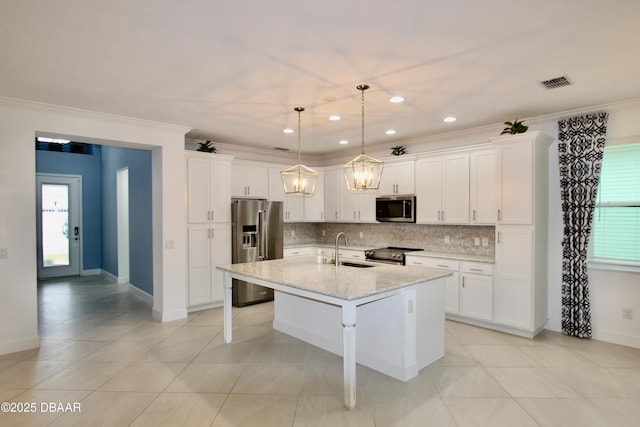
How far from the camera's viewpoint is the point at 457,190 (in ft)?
16.6

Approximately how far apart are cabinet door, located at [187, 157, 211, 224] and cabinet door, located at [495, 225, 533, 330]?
4167 millimetres

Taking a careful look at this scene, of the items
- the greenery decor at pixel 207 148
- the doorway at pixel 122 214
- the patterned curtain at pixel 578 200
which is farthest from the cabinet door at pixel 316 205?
the patterned curtain at pixel 578 200

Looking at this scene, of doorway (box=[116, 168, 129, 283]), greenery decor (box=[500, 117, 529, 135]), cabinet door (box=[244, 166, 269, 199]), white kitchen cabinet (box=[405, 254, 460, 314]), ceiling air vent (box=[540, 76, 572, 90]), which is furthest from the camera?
doorway (box=[116, 168, 129, 283])

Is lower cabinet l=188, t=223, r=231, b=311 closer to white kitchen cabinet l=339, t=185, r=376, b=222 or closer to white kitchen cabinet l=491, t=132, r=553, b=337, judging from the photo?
white kitchen cabinet l=339, t=185, r=376, b=222

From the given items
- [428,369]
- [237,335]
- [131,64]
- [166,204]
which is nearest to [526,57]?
[428,369]

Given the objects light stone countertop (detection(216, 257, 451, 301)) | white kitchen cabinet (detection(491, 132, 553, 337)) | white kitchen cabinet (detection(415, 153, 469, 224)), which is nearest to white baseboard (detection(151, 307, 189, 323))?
light stone countertop (detection(216, 257, 451, 301))

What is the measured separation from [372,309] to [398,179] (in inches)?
116

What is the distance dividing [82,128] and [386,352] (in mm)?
4267

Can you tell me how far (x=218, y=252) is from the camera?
18.1 ft

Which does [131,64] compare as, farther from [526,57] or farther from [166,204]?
[526,57]

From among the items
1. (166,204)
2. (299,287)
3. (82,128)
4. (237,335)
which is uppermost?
(82,128)

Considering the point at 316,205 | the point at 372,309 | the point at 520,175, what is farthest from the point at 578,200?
the point at 316,205

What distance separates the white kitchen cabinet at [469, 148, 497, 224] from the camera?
470 centimetres

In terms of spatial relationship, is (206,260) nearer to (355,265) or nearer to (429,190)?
(355,265)
